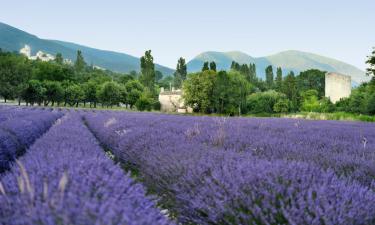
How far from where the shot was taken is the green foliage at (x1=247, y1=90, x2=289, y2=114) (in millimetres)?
49594

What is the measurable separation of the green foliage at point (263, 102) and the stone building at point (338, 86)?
680cm

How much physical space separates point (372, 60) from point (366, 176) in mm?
18824

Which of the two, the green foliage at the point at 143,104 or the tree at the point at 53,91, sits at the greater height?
the tree at the point at 53,91

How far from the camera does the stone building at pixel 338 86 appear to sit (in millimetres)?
52062

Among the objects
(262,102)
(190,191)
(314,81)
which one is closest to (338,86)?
(262,102)

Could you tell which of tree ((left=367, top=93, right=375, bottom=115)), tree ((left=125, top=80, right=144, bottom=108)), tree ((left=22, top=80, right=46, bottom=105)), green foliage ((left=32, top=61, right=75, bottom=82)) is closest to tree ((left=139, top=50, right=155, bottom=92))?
tree ((left=125, top=80, right=144, bottom=108))

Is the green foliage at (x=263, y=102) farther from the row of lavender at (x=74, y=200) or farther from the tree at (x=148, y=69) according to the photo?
the row of lavender at (x=74, y=200)

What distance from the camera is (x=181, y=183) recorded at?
3.48m

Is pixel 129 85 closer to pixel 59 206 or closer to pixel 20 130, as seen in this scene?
pixel 20 130

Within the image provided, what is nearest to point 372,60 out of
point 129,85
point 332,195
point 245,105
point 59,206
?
point 332,195

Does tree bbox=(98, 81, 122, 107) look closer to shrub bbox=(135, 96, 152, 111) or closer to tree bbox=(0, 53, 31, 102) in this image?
shrub bbox=(135, 96, 152, 111)

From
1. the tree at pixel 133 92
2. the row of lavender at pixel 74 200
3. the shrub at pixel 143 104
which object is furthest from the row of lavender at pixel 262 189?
the tree at pixel 133 92

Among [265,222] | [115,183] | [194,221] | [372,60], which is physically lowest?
[194,221]

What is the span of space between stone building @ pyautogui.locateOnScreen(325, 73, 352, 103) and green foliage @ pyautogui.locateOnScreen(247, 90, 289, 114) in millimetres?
6800
